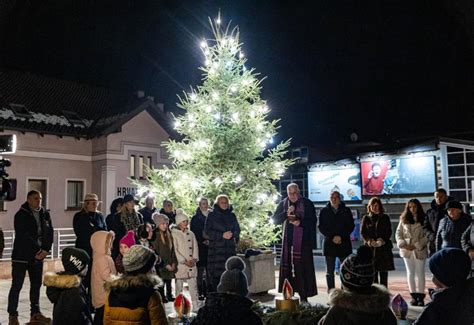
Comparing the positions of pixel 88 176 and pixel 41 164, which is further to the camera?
pixel 88 176

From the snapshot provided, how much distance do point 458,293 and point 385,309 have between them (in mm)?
585

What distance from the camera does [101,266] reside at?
6.55 meters

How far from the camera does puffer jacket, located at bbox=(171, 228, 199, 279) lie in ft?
Result: 28.1

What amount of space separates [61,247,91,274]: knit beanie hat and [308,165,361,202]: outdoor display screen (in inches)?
820

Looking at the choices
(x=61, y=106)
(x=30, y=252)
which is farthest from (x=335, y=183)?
(x=30, y=252)

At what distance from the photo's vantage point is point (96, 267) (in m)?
6.60

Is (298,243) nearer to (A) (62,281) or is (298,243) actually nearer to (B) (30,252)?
(B) (30,252)

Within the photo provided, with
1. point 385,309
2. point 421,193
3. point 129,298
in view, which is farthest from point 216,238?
point 421,193

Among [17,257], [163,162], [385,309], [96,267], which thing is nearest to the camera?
[385,309]

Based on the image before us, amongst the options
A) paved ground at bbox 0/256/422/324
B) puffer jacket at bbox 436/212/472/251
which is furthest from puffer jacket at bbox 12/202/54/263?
puffer jacket at bbox 436/212/472/251

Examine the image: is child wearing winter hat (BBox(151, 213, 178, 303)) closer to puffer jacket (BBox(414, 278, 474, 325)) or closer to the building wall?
puffer jacket (BBox(414, 278, 474, 325))

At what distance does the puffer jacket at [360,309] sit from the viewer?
124 inches

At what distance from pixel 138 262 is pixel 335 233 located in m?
5.75

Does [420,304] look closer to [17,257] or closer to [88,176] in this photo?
[17,257]
